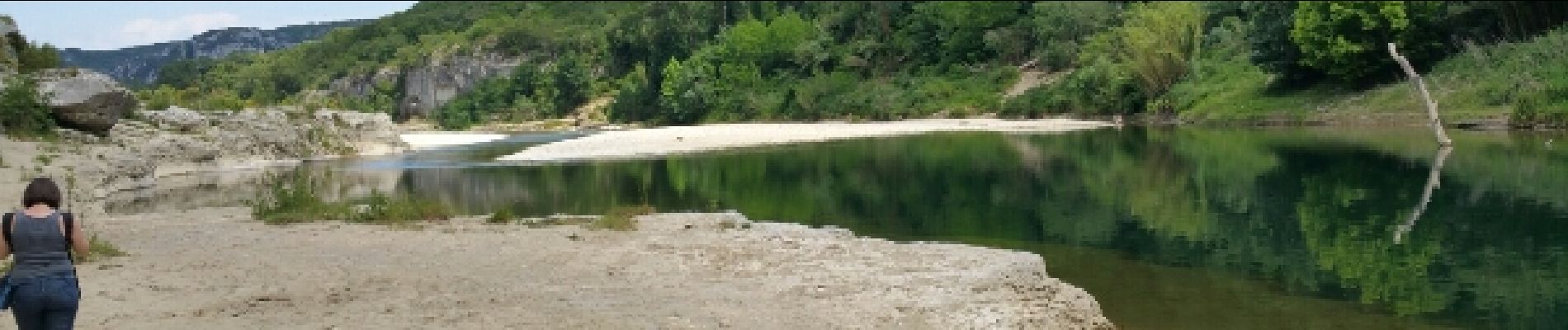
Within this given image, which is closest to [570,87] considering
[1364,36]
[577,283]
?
[1364,36]

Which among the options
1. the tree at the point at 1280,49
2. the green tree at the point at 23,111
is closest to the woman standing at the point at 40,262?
the green tree at the point at 23,111

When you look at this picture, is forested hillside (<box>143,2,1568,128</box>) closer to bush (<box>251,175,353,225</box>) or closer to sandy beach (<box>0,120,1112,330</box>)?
sandy beach (<box>0,120,1112,330</box>)

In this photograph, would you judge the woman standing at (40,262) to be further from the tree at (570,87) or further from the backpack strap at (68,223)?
the tree at (570,87)

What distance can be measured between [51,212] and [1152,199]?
76.1 feet

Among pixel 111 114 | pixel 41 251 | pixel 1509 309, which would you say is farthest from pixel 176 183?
pixel 1509 309

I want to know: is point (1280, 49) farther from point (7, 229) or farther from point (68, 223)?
point (7, 229)

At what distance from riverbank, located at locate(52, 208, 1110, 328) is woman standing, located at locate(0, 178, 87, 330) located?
10.2 feet

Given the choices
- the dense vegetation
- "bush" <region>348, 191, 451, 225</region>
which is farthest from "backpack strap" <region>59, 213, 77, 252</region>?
"bush" <region>348, 191, 451, 225</region>

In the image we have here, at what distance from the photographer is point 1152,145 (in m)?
47.0

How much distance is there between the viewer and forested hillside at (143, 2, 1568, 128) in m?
53.4

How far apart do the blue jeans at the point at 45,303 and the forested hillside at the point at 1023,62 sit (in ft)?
157

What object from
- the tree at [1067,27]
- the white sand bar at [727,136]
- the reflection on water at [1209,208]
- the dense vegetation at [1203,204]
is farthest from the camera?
the tree at [1067,27]

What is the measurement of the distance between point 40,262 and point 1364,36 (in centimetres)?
6104

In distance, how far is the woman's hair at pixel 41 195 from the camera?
8.17m
